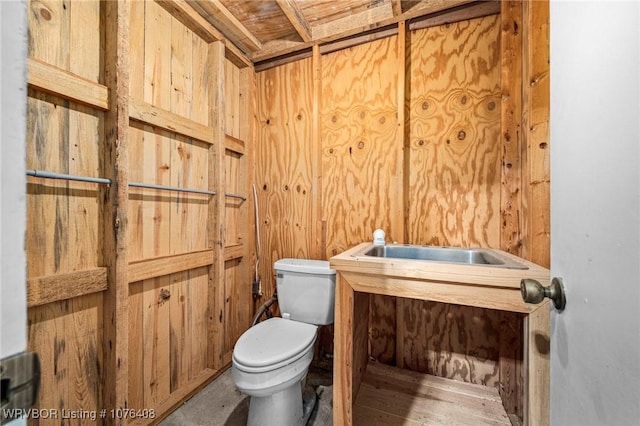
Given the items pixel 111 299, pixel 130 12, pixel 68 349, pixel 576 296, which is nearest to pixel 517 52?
pixel 576 296

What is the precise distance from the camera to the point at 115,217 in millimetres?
1102

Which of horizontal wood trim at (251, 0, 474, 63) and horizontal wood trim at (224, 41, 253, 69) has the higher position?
horizontal wood trim at (251, 0, 474, 63)

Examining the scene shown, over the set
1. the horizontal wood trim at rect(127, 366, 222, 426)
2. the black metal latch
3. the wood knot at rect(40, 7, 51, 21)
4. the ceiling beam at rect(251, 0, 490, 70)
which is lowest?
the horizontal wood trim at rect(127, 366, 222, 426)

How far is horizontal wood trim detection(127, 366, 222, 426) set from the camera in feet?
4.08

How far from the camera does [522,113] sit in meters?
1.26

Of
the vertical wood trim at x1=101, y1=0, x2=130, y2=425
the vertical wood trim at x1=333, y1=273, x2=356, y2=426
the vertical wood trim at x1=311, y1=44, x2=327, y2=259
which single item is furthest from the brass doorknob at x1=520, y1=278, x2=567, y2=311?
the vertical wood trim at x1=101, y1=0, x2=130, y2=425

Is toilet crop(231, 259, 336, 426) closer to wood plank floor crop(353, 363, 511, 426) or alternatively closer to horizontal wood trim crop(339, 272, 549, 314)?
wood plank floor crop(353, 363, 511, 426)

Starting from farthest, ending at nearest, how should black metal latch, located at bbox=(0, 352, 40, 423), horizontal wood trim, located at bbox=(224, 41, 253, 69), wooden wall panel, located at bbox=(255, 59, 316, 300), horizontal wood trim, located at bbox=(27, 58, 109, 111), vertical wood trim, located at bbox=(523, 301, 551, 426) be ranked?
wooden wall panel, located at bbox=(255, 59, 316, 300), horizontal wood trim, located at bbox=(224, 41, 253, 69), horizontal wood trim, located at bbox=(27, 58, 109, 111), vertical wood trim, located at bbox=(523, 301, 551, 426), black metal latch, located at bbox=(0, 352, 40, 423)

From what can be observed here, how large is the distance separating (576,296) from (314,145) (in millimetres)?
1570

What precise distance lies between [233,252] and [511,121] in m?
1.91

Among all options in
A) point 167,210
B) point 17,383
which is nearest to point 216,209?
point 167,210

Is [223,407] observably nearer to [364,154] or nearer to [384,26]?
[364,154]

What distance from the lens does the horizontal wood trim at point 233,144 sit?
1.76 m

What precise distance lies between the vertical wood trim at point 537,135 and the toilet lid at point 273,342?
1114 millimetres
